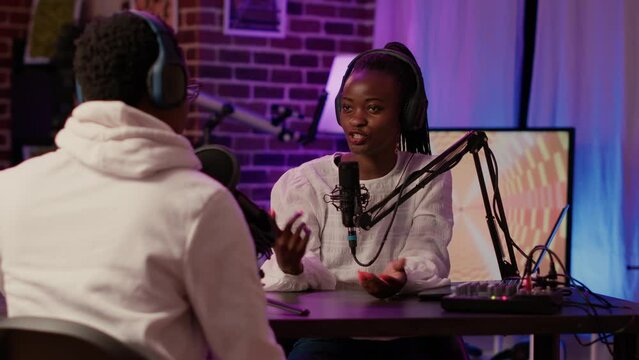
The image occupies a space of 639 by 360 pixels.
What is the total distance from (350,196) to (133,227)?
3.15 ft

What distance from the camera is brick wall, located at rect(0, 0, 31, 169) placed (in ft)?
19.1

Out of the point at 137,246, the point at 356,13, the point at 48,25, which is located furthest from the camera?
the point at 48,25

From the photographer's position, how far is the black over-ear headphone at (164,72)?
4.74 feet

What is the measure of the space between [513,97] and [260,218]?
2.83m

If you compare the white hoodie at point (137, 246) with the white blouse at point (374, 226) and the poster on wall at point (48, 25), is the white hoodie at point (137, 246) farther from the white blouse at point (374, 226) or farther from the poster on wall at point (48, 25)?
the poster on wall at point (48, 25)

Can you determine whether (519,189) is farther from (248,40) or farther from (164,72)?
(164,72)

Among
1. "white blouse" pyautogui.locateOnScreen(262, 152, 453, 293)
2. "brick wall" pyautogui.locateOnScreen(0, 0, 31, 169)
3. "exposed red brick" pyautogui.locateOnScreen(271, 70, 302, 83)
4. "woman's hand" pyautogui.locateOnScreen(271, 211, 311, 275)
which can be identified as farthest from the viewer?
"brick wall" pyautogui.locateOnScreen(0, 0, 31, 169)

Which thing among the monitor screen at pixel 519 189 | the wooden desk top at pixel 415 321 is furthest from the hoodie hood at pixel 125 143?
the monitor screen at pixel 519 189

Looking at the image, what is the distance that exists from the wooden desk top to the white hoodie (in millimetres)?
379

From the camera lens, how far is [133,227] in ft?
4.51

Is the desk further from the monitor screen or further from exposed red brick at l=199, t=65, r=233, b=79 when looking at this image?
exposed red brick at l=199, t=65, r=233, b=79

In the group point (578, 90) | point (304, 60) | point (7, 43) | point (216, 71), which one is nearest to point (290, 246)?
point (578, 90)

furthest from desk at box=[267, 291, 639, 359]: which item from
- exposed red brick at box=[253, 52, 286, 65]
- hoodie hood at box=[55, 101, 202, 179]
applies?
exposed red brick at box=[253, 52, 286, 65]

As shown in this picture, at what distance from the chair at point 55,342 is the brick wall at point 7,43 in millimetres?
4734
